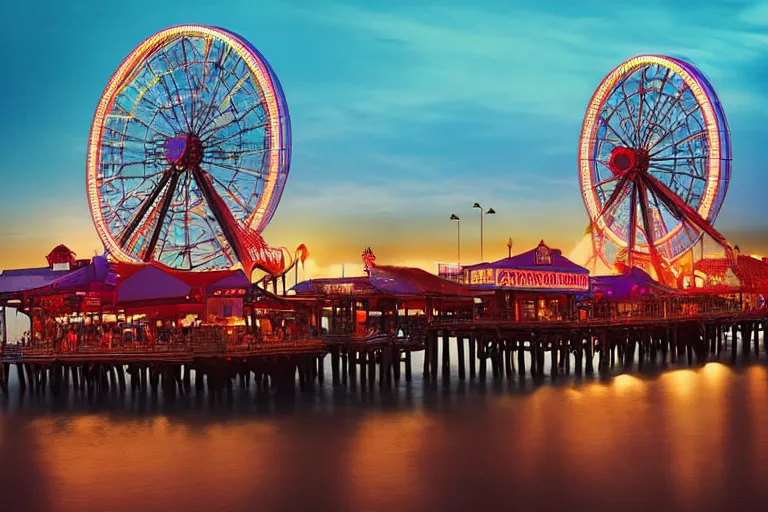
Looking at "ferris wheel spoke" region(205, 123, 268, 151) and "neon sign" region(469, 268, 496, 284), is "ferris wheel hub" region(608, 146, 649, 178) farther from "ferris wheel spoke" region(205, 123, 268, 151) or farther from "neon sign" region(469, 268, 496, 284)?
"ferris wheel spoke" region(205, 123, 268, 151)

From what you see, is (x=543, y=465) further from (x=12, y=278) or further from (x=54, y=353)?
(x=12, y=278)

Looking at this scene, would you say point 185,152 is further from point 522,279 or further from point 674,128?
point 674,128

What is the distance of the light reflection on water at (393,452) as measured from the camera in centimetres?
2834

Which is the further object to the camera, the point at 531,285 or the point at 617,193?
the point at 617,193

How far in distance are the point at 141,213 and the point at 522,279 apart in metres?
18.8

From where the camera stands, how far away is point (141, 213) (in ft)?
166

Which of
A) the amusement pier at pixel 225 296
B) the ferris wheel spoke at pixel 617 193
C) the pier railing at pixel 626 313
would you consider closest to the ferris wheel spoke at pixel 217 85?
the amusement pier at pixel 225 296

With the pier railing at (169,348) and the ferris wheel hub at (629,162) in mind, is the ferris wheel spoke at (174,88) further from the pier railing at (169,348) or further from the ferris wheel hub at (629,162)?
the ferris wheel hub at (629,162)

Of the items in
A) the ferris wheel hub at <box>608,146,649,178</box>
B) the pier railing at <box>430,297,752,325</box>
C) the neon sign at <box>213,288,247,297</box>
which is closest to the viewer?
the neon sign at <box>213,288,247,297</box>

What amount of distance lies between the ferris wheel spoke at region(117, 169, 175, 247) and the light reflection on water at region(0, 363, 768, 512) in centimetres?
863

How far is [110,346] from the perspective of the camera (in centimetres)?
4178

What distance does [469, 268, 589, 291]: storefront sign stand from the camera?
54.8 m

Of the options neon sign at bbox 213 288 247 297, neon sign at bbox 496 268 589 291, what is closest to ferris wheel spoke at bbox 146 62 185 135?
neon sign at bbox 213 288 247 297

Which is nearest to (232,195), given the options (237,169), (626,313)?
(237,169)
